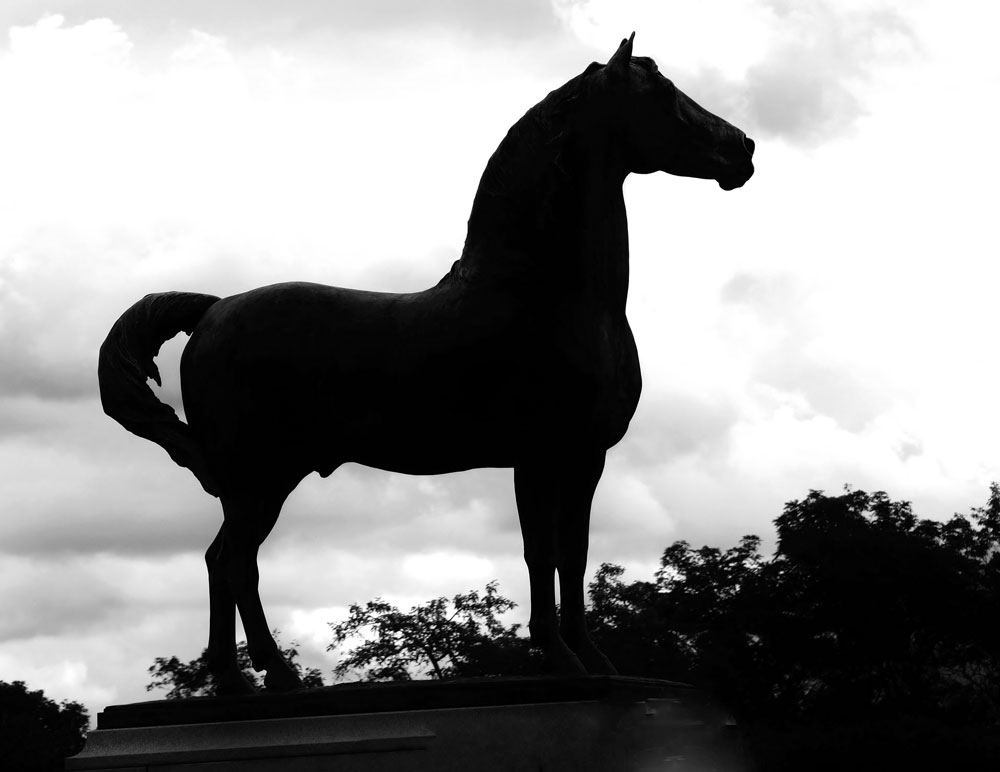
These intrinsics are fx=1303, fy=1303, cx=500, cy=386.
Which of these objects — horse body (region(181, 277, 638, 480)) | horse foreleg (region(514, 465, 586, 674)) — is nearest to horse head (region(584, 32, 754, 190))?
horse body (region(181, 277, 638, 480))

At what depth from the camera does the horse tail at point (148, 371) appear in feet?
24.2

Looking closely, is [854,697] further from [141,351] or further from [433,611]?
[141,351]

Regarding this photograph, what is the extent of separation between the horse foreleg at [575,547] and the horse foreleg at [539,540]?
0.07 m

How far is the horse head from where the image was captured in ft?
22.1

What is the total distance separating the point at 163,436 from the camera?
739cm

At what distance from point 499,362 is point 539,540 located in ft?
3.21

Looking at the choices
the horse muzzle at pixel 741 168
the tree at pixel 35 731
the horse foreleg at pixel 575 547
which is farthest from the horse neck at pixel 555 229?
the tree at pixel 35 731

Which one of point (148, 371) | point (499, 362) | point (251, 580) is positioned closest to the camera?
point (499, 362)

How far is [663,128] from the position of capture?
6.84 m

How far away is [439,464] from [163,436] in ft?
5.33

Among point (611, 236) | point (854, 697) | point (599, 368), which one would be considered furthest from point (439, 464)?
point (854, 697)

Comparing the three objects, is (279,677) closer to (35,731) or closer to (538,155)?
(538,155)

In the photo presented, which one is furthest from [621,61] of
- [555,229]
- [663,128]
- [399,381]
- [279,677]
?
[279,677]

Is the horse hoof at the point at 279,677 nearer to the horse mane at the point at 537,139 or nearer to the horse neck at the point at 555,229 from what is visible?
the horse neck at the point at 555,229
